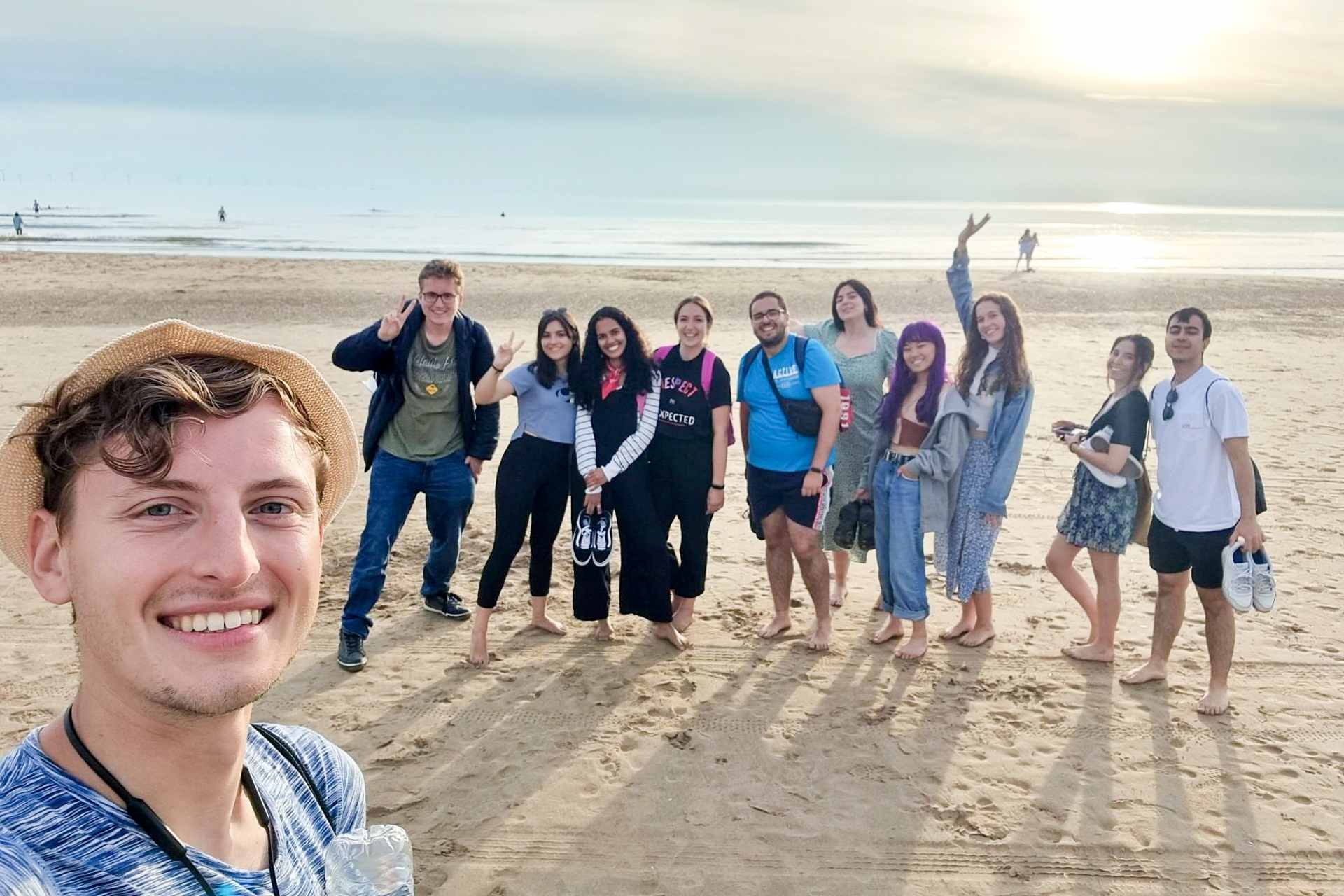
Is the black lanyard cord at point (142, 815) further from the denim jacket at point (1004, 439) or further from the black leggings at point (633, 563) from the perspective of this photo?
the denim jacket at point (1004, 439)

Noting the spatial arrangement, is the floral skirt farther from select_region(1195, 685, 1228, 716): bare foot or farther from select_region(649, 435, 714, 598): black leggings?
select_region(649, 435, 714, 598): black leggings

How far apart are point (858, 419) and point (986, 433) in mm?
877

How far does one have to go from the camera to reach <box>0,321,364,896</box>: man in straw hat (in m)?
1.22

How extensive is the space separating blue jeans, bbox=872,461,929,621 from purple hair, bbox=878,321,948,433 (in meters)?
0.32

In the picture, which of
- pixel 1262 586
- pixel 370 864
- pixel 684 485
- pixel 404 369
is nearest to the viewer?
pixel 370 864

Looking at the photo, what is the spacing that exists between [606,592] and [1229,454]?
3549 millimetres

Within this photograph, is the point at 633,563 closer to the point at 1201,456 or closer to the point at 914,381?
the point at 914,381

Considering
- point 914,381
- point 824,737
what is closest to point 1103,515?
point 914,381

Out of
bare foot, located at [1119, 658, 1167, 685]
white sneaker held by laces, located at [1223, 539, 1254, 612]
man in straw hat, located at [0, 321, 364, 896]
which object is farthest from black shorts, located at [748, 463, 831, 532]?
man in straw hat, located at [0, 321, 364, 896]

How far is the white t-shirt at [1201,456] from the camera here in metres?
4.95

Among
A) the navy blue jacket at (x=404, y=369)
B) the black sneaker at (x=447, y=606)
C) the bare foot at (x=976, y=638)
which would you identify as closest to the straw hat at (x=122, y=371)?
the navy blue jacket at (x=404, y=369)

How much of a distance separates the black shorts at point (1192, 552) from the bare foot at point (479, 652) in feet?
12.7

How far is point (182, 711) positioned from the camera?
127 centimetres

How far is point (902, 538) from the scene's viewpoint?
5711 mm
